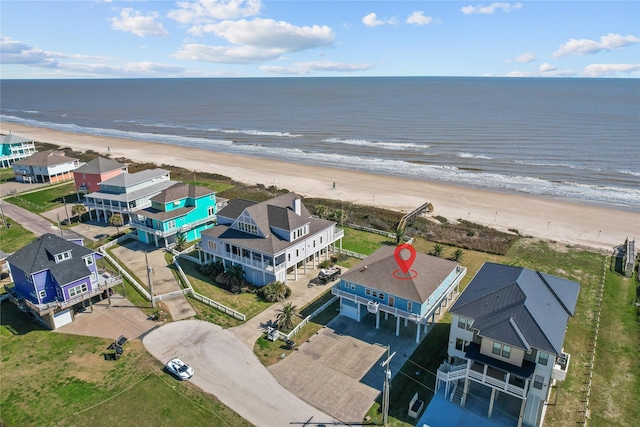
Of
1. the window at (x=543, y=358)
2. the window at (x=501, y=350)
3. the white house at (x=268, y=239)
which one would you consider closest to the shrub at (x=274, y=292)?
the white house at (x=268, y=239)

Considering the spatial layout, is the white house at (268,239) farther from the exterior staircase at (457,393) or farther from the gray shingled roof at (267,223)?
the exterior staircase at (457,393)

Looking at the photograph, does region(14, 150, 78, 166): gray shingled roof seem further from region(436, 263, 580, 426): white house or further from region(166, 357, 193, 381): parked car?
region(436, 263, 580, 426): white house

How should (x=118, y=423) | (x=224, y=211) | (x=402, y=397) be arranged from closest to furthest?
(x=118, y=423) < (x=402, y=397) < (x=224, y=211)

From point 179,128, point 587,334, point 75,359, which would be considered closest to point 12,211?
point 75,359

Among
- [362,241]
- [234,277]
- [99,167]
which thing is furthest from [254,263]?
[99,167]

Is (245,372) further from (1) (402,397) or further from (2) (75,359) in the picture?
(2) (75,359)

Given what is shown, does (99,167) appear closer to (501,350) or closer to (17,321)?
(17,321)
